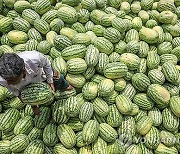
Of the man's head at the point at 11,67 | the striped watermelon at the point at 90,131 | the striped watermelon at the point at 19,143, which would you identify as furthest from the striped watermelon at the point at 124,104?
the man's head at the point at 11,67

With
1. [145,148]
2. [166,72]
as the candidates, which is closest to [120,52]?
[166,72]

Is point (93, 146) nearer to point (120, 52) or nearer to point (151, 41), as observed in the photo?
point (120, 52)

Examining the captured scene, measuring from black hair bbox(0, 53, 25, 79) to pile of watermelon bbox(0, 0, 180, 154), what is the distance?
25.2 inches

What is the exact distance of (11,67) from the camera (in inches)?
121

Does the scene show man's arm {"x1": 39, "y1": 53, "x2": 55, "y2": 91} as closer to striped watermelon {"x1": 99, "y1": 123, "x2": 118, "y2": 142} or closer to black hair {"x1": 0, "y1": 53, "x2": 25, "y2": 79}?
black hair {"x1": 0, "y1": 53, "x2": 25, "y2": 79}

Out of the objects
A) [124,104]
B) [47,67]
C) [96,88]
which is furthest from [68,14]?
[124,104]

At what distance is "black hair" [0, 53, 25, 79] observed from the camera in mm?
3084

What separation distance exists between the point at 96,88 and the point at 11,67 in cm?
179

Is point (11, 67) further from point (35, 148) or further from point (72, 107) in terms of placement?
point (35, 148)

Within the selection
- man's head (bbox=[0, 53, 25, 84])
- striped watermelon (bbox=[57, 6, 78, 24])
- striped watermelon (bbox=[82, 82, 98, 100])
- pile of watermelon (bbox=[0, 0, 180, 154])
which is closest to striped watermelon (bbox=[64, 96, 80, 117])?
pile of watermelon (bbox=[0, 0, 180, 154])

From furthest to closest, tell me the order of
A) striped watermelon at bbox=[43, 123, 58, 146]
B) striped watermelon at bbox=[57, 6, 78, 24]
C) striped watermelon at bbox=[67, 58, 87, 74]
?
striped watermelon at bbox=[57, 6, 78, 24], striped watermelon at bbox=[67, 58, 87, 74], striped watermelon at bbox=[43, 123, 58, 146]

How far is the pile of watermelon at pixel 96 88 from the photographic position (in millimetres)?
4328

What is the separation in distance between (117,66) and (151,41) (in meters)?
1.01

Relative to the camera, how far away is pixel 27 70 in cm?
349
